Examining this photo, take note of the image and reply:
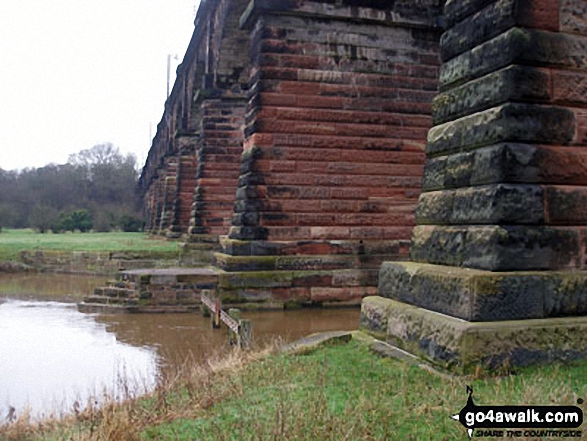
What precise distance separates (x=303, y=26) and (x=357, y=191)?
348 cm

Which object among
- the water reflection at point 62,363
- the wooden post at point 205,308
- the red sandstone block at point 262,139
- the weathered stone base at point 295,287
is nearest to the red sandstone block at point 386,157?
the red sandstone block at point 262,139

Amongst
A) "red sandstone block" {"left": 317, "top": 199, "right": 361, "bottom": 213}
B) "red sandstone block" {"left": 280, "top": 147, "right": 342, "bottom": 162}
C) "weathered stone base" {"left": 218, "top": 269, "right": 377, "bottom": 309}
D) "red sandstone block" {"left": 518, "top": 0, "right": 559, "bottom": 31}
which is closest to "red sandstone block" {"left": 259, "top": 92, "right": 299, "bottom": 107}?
"red sandstone block" {"left": 280, "top": 147, "right": 342, "bottom": 162}

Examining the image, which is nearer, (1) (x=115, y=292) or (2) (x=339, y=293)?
(2) (x=339, y=293)

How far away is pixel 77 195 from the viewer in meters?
85.2

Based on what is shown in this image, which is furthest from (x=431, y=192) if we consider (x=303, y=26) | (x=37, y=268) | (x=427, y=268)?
(x=37, y=268)

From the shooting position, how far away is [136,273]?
15.6 metres

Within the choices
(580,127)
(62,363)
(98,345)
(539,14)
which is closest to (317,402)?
(580,127)

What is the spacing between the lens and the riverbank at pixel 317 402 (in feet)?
12.7

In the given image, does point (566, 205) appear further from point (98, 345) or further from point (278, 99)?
point (278, 99)

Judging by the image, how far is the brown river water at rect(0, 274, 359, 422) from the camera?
762 cm

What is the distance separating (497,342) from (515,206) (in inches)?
40.7

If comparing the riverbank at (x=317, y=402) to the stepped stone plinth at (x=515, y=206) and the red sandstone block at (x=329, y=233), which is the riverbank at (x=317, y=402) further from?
the red sandstone block at (x=329, y=233)

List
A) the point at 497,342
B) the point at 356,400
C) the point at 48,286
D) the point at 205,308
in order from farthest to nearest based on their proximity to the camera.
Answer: the point at 48,286 < the point at 205,308 < the point at 497,342 < the point at 356,400

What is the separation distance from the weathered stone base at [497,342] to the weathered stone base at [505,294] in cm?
7
